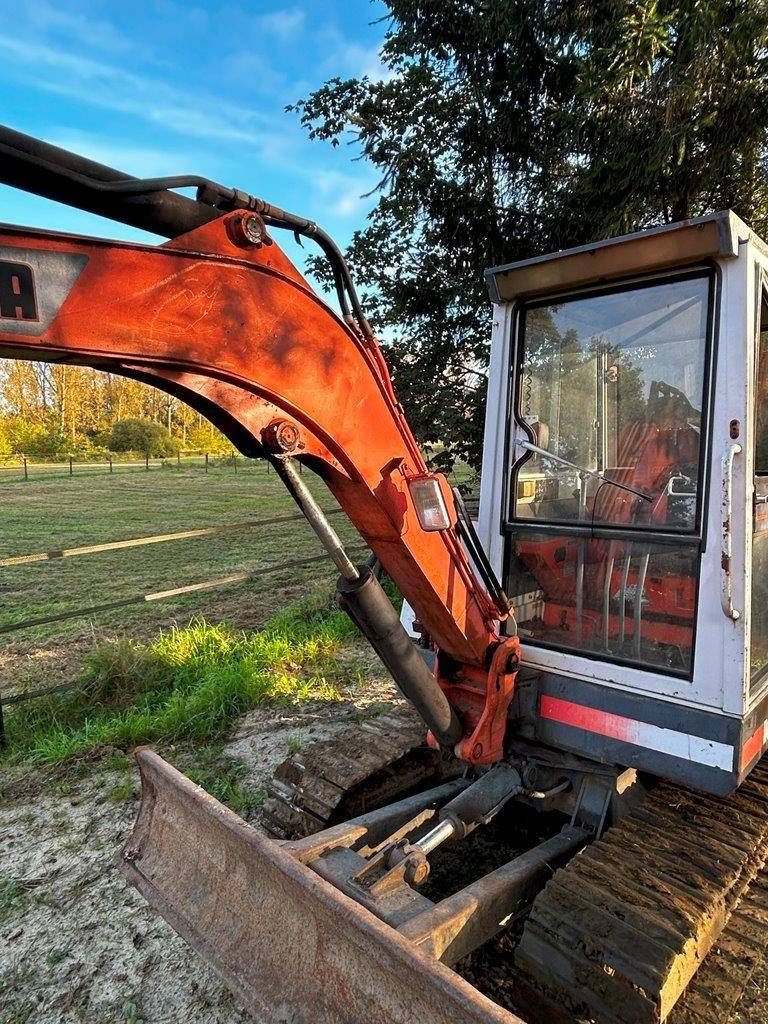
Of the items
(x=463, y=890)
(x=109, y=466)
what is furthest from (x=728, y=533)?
(x=109, y=466)

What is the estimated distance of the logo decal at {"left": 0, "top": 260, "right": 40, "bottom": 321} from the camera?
141 centimetres

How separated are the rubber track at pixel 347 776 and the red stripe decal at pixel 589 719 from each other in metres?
0.75

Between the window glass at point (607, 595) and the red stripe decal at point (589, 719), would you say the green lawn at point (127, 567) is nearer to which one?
the window glass at point (607, 595)

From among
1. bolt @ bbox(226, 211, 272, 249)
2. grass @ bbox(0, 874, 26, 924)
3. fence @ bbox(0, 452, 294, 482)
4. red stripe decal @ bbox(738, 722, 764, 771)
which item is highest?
bolt @ bbox(226, 211, 272, 249)

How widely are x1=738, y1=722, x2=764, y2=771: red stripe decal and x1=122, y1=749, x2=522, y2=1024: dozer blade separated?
4.19 feet

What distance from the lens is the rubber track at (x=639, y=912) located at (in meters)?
1.79

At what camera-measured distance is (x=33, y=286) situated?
145cm

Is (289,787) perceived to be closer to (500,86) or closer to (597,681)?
(597,681)

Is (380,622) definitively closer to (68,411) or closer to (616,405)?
(616,405)

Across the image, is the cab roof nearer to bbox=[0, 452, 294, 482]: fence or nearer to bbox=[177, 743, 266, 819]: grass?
bbox=[177, 743, 266, 819]: grass

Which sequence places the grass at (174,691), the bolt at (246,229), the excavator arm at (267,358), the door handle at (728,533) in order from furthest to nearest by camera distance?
the grass at (174,691) → the door handle at (728,533) → the bolt at (246,229) → the excavator arm at (267,358)

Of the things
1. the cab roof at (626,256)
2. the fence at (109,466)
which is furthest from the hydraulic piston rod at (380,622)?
the fence at (109,466)

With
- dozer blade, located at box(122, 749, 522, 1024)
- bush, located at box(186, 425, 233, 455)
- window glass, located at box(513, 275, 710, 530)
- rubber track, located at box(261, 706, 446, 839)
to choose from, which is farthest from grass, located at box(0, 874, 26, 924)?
bush, located at box(186, 425, 233, 455)

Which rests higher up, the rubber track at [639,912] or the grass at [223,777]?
the rubber track at [639,912]
